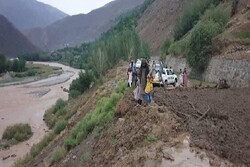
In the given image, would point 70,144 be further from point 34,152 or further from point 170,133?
point 34,152

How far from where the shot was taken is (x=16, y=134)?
1801 inches

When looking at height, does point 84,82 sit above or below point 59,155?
below

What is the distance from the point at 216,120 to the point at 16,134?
3503 centimetres

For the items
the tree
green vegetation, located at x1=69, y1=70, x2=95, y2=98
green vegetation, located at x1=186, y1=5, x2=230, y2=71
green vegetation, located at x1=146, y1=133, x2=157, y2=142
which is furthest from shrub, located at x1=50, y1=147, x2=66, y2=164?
the tree

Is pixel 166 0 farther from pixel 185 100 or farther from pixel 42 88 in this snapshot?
pixel 185 100

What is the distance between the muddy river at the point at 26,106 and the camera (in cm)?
4122

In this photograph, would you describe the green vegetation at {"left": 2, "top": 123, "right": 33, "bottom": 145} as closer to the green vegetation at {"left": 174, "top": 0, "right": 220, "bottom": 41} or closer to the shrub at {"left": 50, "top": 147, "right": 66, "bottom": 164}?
the shrub at {"left": 50, "top": 147, "right": 66, "bottom": 164}

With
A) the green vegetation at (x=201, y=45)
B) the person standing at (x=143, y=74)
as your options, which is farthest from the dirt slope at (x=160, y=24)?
the person standing at (x=143, y=74)

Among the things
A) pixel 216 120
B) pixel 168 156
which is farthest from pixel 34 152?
pixel 168 156

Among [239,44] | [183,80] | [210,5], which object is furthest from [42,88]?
[183,80]

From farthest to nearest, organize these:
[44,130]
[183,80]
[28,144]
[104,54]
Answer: [104,54]
[44,130]
[28,144]
[183,80]

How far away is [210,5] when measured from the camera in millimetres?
64125

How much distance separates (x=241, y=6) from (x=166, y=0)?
94112mm

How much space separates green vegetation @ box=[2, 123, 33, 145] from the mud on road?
2857cm
